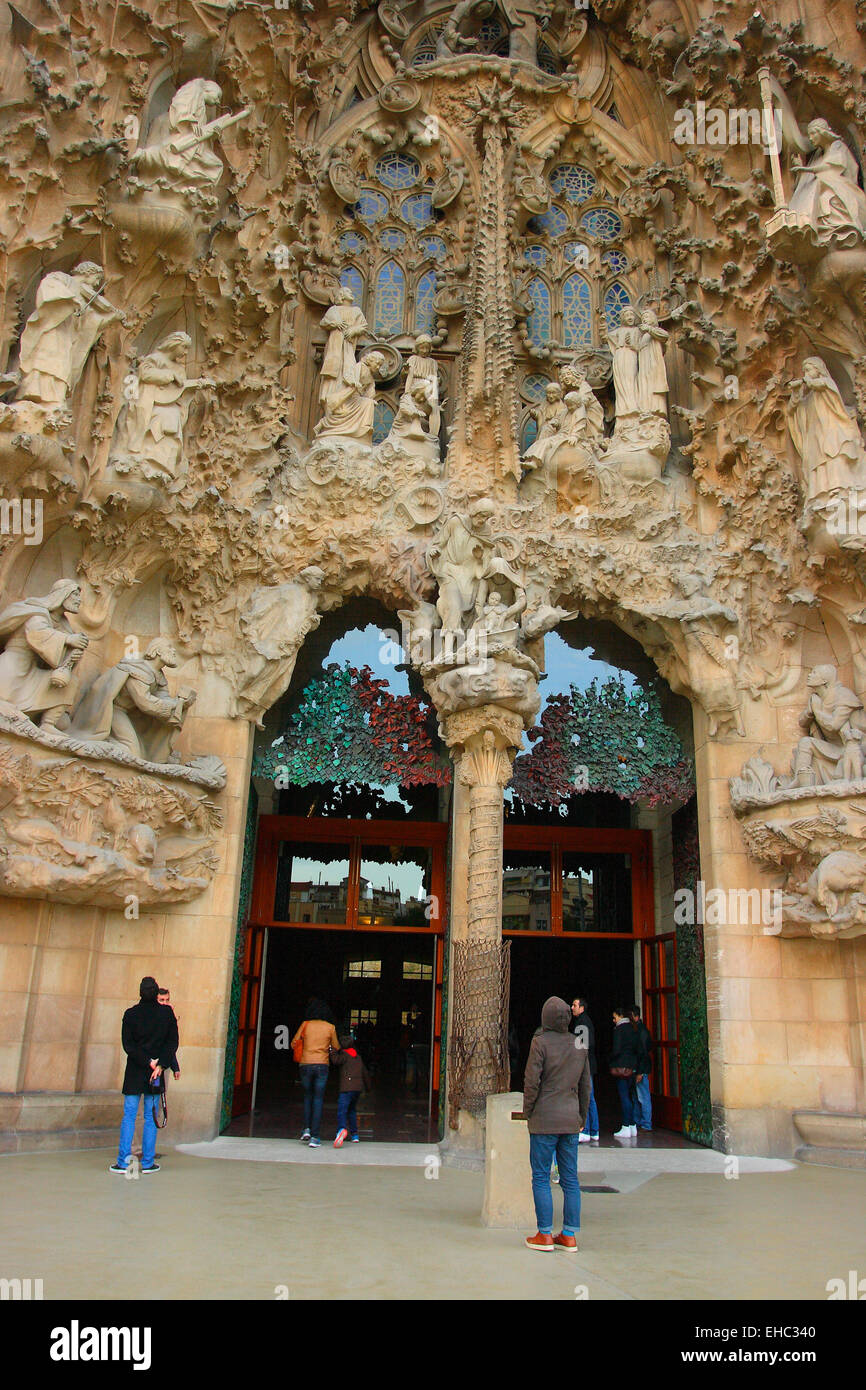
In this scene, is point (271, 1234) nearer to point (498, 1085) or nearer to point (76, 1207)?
point (76, 1207)

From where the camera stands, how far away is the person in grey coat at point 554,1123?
4.93 metres

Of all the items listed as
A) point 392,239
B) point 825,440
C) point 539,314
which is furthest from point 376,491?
point 825,440

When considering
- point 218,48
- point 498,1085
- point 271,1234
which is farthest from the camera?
point 218,48

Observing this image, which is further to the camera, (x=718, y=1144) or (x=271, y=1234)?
(x=718, y=1144)

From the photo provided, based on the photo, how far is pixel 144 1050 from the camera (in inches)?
274

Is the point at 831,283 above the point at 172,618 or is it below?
above

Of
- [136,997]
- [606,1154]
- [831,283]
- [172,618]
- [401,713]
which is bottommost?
[606,1154]

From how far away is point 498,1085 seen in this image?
8711 mm

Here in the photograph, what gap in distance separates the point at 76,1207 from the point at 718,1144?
5989mm

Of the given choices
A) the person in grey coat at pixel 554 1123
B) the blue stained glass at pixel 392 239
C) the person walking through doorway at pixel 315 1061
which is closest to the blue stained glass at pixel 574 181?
the blue stained glass at pixel 392 239

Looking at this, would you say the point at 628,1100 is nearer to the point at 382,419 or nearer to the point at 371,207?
the point at 382,419

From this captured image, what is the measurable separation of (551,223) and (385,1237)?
462 inches

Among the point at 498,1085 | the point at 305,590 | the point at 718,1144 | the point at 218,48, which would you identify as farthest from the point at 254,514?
the point at 718,1144

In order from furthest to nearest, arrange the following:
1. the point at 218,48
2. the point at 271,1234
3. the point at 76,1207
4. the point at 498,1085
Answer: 1. the point at 218,48
2. the point at 498,1085
3. the point at 76,1207
4. the point at 271,1234
